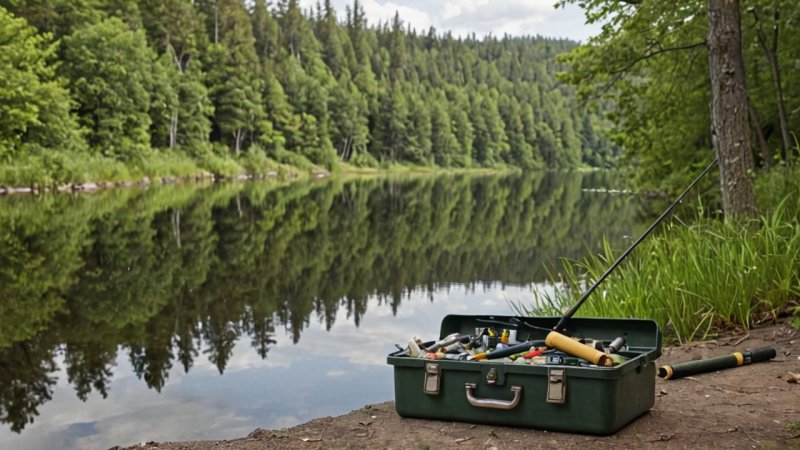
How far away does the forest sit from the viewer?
36531 mm

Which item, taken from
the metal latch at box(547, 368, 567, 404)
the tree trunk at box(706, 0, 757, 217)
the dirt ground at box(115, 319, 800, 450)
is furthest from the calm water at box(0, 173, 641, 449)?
the tree trunk at box(706, 0, 757, 217)

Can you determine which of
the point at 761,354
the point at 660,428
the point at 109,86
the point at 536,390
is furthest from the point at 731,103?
the point at 109,86

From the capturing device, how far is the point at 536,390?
13.2 ft

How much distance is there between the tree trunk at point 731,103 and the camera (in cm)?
771

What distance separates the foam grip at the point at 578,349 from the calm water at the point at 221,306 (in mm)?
2520

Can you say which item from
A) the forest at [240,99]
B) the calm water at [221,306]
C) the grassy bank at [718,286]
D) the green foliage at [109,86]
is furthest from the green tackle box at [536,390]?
the green foliage at [109,86]

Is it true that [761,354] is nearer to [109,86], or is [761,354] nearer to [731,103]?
[731,103]

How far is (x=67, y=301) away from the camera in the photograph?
1037 centimetres

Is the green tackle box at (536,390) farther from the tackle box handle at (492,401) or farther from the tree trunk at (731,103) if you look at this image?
the tree trunk at (731,103)

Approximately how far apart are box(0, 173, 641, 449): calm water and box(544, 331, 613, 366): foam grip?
2520 mm

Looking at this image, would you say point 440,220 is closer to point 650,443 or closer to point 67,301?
point 67,301

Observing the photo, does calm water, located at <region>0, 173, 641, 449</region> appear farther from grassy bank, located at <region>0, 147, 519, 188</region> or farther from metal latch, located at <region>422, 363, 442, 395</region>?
grassy bank, located at <region>0, 147, 519, 188</region>

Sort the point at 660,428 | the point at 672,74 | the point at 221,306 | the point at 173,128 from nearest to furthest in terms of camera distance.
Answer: the point at 660,428, the point at 221,306, the point at 672,74, the point at 173,128

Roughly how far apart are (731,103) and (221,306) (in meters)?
6.85
